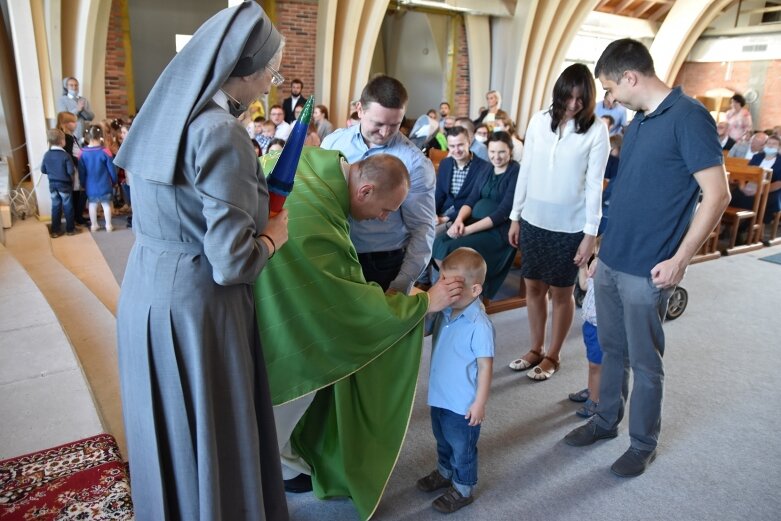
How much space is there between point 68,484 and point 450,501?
1452mm

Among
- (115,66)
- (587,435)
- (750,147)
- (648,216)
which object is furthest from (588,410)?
(115,66)

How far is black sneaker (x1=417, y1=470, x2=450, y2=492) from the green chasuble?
0.93 feet

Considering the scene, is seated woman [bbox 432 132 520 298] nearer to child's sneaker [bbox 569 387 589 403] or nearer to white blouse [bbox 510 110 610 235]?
white blouse [bbox 510 110 610 235]

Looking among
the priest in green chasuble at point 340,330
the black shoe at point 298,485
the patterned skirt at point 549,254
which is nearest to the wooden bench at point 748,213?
the patterned skirt at point 549,254

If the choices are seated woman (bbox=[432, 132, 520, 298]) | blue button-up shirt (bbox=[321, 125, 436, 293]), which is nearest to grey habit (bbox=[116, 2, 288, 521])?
blue button-up shirt (bbox=[321, 125, 436, 293])

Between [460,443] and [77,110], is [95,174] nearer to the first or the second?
[77,110]

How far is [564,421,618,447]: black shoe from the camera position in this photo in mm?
2867

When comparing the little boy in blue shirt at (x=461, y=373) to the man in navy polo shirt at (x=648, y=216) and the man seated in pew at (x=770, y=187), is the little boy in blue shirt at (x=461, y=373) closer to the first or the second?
the man in navy polo shirt at (x=648, y=216)

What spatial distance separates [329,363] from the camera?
2037 millimetres

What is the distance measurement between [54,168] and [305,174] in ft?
21.3

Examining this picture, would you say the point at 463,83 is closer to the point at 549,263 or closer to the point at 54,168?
the point at 54,168

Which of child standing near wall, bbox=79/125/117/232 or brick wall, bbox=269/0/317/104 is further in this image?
brick wall, bbox=269/0/317/104

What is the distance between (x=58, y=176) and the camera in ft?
23.4

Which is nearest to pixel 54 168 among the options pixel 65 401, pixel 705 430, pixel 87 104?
pixel 87 104
